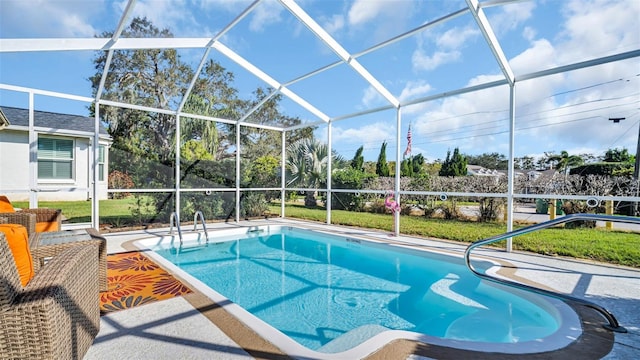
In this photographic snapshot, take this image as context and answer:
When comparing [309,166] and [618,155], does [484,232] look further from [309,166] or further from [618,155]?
[309,166]

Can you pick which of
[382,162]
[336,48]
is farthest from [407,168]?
[336,48]

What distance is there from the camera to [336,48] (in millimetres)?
5695

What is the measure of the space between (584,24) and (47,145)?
11.5 m

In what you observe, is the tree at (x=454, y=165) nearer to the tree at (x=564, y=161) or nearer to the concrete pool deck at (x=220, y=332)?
the tree at (x=564, y=161)

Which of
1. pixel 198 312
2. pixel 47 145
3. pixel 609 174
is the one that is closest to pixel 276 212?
pixel 47 145

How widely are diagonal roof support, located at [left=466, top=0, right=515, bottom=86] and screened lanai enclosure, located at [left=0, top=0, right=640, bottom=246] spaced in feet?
0.08

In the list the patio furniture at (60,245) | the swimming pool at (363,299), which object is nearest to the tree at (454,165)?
the swimming pool at (363,299)

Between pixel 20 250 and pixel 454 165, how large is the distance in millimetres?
11338

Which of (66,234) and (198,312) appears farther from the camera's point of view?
(66,234)

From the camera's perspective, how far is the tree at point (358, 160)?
14.2m

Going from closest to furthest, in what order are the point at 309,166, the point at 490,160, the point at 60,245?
the point at 60,245 → the point at 490,160 → the point at 309,166

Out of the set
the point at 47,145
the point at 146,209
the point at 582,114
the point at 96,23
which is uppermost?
the point at 96,23

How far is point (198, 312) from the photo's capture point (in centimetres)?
291

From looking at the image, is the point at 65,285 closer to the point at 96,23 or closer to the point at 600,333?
the point at 600,333
